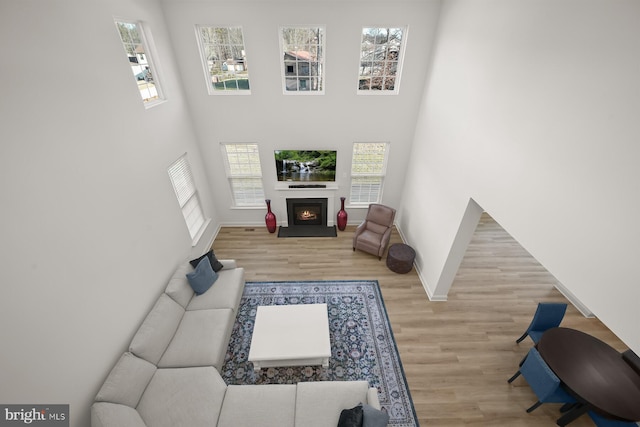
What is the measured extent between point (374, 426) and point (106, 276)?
10.9 feet

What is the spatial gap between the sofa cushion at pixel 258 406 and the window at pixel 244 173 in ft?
13.8

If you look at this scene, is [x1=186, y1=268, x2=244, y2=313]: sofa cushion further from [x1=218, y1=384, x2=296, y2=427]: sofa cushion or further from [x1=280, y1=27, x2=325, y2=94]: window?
[x1=280, y1=27, x2=325, y2=94]: window

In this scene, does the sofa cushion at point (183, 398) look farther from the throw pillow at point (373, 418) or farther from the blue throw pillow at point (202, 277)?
the throw pillow at point (373, 418)

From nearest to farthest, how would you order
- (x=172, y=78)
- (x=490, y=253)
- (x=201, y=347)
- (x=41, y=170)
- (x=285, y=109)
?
(x=41, y=170) < (x=201, y=347) < (x=172, y=78) < (x=285, y=109) < (x=490, y=253)

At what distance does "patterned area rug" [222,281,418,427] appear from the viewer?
358cm

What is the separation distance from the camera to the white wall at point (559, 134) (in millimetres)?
1796

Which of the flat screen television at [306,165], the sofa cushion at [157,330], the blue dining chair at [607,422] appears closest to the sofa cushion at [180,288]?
the sofa cushion at [157,330]

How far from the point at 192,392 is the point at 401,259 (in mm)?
3911

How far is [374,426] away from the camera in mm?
2604

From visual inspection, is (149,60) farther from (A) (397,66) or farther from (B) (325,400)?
(B) (325,400)

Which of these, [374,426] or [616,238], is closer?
[616,238]

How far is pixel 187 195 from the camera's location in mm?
5266

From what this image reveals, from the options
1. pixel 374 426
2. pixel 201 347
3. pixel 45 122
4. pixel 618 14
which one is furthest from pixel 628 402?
pixel 45 122

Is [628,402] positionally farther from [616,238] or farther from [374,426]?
[374,426]
